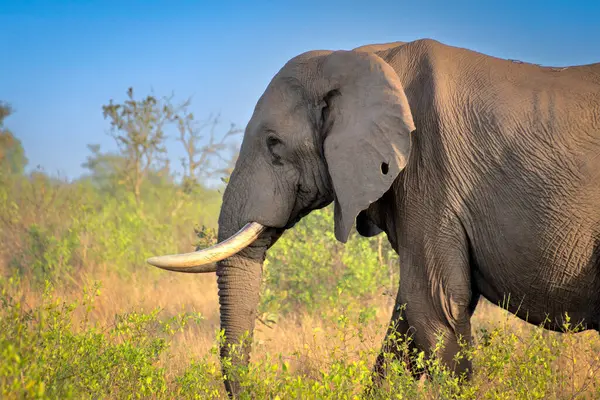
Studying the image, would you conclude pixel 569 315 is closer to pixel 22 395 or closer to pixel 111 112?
pixel 22 395

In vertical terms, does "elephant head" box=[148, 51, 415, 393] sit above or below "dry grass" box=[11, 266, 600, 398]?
above

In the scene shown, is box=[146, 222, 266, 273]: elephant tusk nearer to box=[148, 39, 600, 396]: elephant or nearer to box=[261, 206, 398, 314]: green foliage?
box=[148, 39, 600, 396]: elephant

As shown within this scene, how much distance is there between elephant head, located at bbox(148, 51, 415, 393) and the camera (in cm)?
460

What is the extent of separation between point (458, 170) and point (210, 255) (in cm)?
162

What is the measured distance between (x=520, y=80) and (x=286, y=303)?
4.81 meters

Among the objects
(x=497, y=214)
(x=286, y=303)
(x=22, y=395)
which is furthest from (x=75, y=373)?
(x=286, y=303)

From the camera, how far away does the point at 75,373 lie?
14.6 ft

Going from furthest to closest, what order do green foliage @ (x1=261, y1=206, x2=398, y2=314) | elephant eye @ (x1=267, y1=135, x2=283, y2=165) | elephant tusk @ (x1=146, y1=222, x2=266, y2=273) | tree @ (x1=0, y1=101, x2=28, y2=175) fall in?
1. tree @ (x1=0, y1=101, x2=28, y2=175)
2. green foliage @ (x1=261, y1=206, x2=398, y2=314)
3. elephant eye @ (x1=267, y1=135, x2=283, y2=165)
4. elephant tusk @ (x1=146, y1=222, x2=266, y2=273)

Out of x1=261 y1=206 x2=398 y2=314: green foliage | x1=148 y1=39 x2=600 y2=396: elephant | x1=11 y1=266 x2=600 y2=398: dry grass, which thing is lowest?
x1=11 y1=266 x2=600 y2=398: dry grass

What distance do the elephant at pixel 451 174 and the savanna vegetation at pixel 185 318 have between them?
279 mm

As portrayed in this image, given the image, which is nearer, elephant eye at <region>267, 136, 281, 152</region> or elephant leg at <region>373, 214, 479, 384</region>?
elephant leg at <region>373, 214, 479, 384</region>

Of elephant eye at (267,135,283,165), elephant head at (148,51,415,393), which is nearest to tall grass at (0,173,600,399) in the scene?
elephant head at (148,51,415,393)

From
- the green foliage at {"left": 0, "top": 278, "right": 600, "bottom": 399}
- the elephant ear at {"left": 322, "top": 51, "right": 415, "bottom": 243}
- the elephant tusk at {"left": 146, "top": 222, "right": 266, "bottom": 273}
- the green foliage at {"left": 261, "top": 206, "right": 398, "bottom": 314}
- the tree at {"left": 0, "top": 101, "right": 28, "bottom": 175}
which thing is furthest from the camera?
the tree at {"left": 0, "top": 101, "right": 28, "bottom": 175}

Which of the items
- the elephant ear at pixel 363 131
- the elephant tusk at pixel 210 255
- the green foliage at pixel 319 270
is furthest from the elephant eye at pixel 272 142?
the green foliage at pixel 319 270
